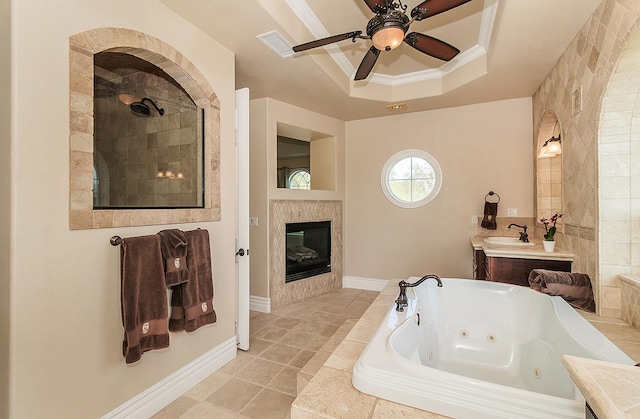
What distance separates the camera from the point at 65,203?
141cm

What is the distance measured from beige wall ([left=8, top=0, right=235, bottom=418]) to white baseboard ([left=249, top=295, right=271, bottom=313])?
1.82 metres

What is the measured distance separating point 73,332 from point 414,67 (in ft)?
12.2

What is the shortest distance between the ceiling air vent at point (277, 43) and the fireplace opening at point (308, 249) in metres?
2.05

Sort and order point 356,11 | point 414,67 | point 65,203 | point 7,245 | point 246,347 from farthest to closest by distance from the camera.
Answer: point 414,67 → point 246,347 → point 356,11 → point 65,203 → point 7,245

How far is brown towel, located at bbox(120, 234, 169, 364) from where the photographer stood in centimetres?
158

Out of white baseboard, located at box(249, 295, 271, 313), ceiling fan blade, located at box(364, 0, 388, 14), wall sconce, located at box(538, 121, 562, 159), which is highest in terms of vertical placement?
ceiling fan blade, located at box(364, 0, 388, 14)

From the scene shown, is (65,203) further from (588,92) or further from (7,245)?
(588,92)

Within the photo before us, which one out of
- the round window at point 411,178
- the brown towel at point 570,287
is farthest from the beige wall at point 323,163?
the brown towel at point 570,287

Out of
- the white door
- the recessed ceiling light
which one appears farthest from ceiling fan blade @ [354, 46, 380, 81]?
the recessed ceiling light

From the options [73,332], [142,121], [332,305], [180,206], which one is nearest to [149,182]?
[180,206]

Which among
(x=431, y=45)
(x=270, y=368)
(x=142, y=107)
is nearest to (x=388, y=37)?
(x=431, y=45)

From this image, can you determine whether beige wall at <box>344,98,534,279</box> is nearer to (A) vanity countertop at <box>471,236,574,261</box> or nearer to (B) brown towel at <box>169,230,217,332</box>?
(A) vanity countertop at <box>471,236,574,261</box>

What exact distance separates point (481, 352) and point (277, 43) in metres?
2.88

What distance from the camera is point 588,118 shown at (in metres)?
2.09
